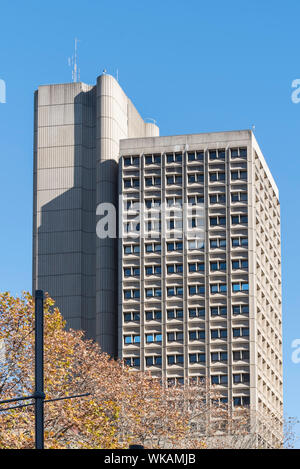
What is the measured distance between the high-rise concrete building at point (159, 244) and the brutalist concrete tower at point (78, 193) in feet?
0.47

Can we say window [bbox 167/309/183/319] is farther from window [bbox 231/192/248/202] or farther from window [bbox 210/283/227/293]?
window [bbox 231/192/248/202]

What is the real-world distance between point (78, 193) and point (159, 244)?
52.9 feet

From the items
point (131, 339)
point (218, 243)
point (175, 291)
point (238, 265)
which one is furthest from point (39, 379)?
point (218, 243)

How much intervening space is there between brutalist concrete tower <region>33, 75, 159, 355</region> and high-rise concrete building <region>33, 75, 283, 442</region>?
0.14m

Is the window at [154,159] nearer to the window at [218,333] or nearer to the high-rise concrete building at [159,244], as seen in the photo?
the high-rise concrete building at [159,244]

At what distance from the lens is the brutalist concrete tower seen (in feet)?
510

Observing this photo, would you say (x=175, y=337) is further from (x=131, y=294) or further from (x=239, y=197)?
(x=239, y=197)

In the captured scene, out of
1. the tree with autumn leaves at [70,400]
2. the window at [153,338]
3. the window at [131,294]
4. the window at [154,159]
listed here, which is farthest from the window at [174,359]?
the tree with autumn leaves at [70,400]

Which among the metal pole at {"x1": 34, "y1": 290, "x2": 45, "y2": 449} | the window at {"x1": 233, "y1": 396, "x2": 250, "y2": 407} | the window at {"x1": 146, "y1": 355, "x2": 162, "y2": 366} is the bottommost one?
the metal pole at {"x1": 34, "y1": 290, "x2": 45, "y2": 449}

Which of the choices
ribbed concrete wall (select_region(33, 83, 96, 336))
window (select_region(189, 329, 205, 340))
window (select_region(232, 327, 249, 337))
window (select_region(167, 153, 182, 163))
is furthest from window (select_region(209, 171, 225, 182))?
window (select_region(189, 329, 205, 340))

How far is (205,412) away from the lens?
107125mm
